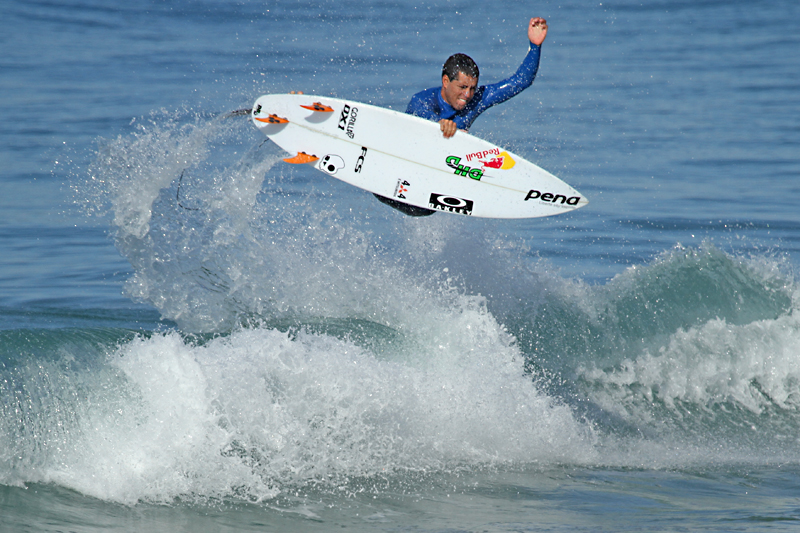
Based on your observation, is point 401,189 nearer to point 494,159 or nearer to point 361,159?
point 361,159

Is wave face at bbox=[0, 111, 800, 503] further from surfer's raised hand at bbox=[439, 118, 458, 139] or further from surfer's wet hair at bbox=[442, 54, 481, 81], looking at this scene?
surfer's wet hair at bbox=[442, 54, 481, 81]

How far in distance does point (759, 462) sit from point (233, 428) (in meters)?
3.84

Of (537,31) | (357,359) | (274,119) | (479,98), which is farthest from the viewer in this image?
(274,119)

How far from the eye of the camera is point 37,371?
226 inches

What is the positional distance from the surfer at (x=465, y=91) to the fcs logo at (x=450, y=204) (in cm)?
54

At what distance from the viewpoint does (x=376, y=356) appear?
22.5 feet

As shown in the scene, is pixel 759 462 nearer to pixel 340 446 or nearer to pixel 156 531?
pixel 340 446

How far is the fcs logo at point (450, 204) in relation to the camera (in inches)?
284

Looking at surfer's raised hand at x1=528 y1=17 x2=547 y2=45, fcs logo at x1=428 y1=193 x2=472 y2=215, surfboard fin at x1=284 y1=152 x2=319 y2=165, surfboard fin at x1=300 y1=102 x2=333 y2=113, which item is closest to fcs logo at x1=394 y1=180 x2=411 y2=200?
fcs logo at x1=428 y1=193 x2=472 y2=215

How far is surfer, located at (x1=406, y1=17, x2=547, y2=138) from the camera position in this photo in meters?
6.54

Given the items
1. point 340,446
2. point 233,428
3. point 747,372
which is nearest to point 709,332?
point 747,372

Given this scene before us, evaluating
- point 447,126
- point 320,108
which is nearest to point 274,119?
point 320,108

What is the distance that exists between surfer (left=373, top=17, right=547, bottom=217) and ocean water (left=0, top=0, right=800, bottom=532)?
1.36 metres

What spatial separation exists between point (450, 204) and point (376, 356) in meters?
1.49
